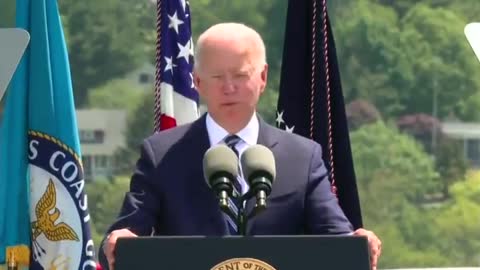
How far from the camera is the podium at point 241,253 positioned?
6.40ft

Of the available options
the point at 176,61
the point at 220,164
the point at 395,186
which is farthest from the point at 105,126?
the point at 220,164

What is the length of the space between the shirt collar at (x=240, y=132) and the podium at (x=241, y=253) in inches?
17.9

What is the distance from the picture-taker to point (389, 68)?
6.04m

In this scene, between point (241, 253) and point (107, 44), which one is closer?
point (241, 253)

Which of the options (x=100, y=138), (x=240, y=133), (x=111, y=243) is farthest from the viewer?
(x=100, y=138)

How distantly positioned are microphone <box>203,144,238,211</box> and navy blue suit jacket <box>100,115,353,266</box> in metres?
0.32

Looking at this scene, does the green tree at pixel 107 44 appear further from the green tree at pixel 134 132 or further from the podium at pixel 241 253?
the podium at pixel 241 253

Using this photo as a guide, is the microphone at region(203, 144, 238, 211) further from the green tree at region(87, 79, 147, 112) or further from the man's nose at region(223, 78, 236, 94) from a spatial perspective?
the green tree at region(87, 79, 147, 112)

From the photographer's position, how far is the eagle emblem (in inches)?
141

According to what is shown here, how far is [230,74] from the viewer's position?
2.28 meters

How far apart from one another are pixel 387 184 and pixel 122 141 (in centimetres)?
150

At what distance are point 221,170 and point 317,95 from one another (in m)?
1.76

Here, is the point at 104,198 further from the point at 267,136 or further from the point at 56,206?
the point at 267,136

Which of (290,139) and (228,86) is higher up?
(228,86)
